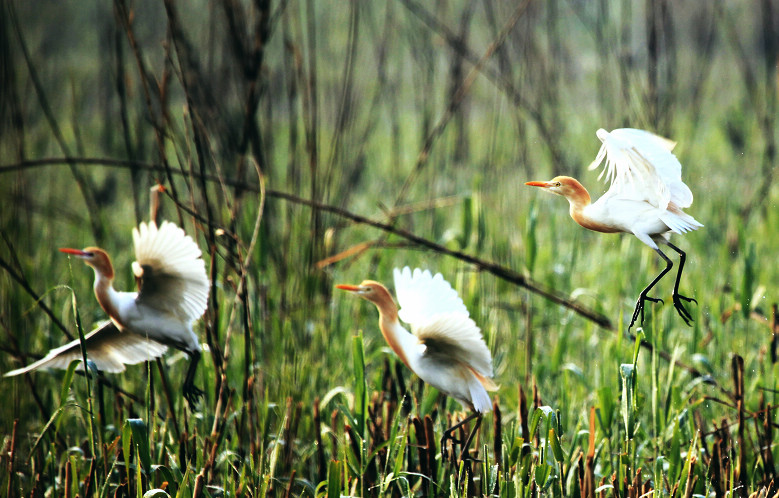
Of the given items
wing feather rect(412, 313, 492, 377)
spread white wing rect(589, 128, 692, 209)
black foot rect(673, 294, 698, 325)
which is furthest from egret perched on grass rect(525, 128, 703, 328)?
wing feather rect(412, 313, 492, 377)

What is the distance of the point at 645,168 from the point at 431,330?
0.55 m

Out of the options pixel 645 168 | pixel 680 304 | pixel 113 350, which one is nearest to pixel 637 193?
pixel 645 168

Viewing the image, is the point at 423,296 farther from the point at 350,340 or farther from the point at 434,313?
the point at 350,340

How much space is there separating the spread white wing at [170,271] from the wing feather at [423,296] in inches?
14.8

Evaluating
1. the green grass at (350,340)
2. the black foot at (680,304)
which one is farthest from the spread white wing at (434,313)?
the black foot at (680,304)

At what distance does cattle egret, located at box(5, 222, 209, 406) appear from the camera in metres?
1.31

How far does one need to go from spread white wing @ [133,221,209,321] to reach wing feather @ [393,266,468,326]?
377mm

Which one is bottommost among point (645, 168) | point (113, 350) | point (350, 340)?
point (113, 350)

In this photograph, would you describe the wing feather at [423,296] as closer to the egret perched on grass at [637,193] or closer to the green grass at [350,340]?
the green grass at [350,340]

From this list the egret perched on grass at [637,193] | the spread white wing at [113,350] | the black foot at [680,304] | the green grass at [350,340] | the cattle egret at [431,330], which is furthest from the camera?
the green grass at [350,340]

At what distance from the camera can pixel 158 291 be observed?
1396 millimetres

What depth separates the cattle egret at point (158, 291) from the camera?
1.31 metres

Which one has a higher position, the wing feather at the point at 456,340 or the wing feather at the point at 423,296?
the wing feather at the point at 423,296

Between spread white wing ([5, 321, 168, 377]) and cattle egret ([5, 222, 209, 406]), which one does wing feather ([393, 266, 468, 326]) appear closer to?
cattle egret ([5, 222, 209, 406])
